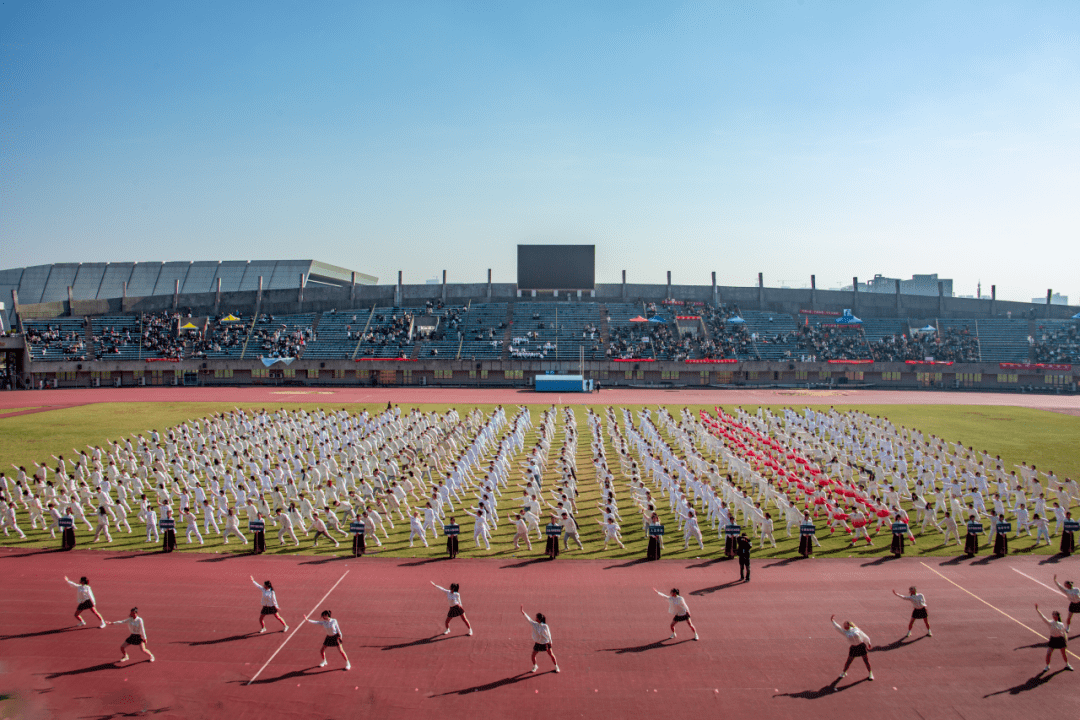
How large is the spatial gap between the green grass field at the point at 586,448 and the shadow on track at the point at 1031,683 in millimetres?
5996

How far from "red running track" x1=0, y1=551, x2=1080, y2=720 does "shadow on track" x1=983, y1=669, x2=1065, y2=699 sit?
0.03 metres

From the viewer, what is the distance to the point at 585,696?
34.0 ft

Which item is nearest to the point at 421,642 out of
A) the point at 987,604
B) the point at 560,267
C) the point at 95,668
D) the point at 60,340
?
the point at 95,668

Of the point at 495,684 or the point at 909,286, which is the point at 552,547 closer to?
the point at 495,684

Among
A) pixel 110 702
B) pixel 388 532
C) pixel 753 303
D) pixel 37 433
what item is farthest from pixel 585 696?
pixel 753 303

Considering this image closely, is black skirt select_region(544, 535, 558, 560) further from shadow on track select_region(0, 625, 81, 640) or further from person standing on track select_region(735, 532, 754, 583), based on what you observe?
shadow on track select_region(0, 625, 81, 640)

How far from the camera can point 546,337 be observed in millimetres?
72125

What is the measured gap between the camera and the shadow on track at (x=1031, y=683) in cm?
1041

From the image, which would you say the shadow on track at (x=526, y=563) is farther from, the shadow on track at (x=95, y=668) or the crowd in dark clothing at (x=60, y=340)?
the crowd in dark clothing at (x=60, y=340)

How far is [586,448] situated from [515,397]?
23716 millimetres

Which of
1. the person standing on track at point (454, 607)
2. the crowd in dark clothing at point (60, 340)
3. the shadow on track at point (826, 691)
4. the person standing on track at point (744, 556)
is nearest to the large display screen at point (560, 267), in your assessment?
the crowd in dark clothing at point (60, 340)

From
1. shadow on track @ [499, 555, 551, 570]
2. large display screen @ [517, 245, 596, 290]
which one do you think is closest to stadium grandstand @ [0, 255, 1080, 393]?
large display screen @ [517, 245, 596, 290]

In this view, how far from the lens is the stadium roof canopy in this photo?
95.0 m

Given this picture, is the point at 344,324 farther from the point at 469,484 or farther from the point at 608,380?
the point at 469,484
